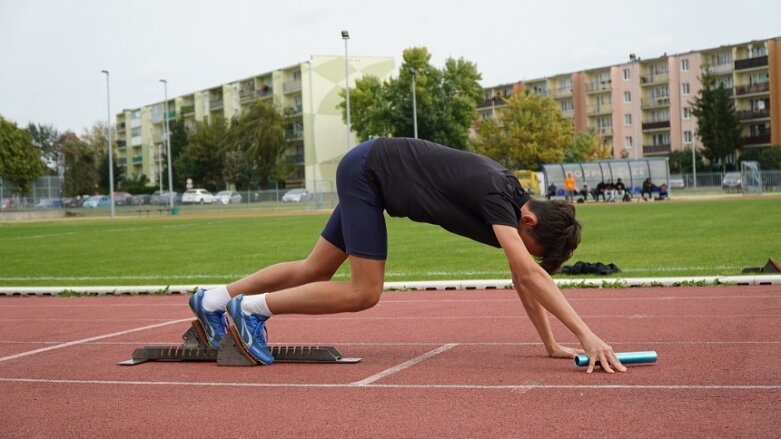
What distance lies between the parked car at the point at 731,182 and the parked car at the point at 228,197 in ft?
124

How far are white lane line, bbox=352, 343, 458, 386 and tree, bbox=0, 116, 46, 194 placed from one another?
7811cm

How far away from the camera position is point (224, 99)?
121125 millimetres

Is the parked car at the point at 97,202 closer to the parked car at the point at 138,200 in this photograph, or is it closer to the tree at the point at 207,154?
the parked car at the point at 138,200

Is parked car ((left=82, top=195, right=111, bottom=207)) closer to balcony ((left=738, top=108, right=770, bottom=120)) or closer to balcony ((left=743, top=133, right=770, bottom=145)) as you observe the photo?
balcony ((left=738, top=108, right=770, bottom=120))

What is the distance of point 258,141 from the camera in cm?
9931

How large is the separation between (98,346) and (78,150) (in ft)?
371

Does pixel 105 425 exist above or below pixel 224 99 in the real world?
below

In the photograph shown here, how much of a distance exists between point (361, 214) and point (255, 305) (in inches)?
39.3

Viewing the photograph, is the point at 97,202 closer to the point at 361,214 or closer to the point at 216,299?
the point at 216,299

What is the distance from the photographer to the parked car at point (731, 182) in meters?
68.1

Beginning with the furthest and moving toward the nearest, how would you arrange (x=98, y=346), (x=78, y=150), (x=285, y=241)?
(x=78, y=150)
(x=285, y=241)
(x=98, y=346)

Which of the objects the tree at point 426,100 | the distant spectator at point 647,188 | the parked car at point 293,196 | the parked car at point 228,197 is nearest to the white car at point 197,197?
the parked car at point 228,197

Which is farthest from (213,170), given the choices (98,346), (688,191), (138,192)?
(98,346)

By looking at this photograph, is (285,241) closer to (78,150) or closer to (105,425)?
(105,425)
